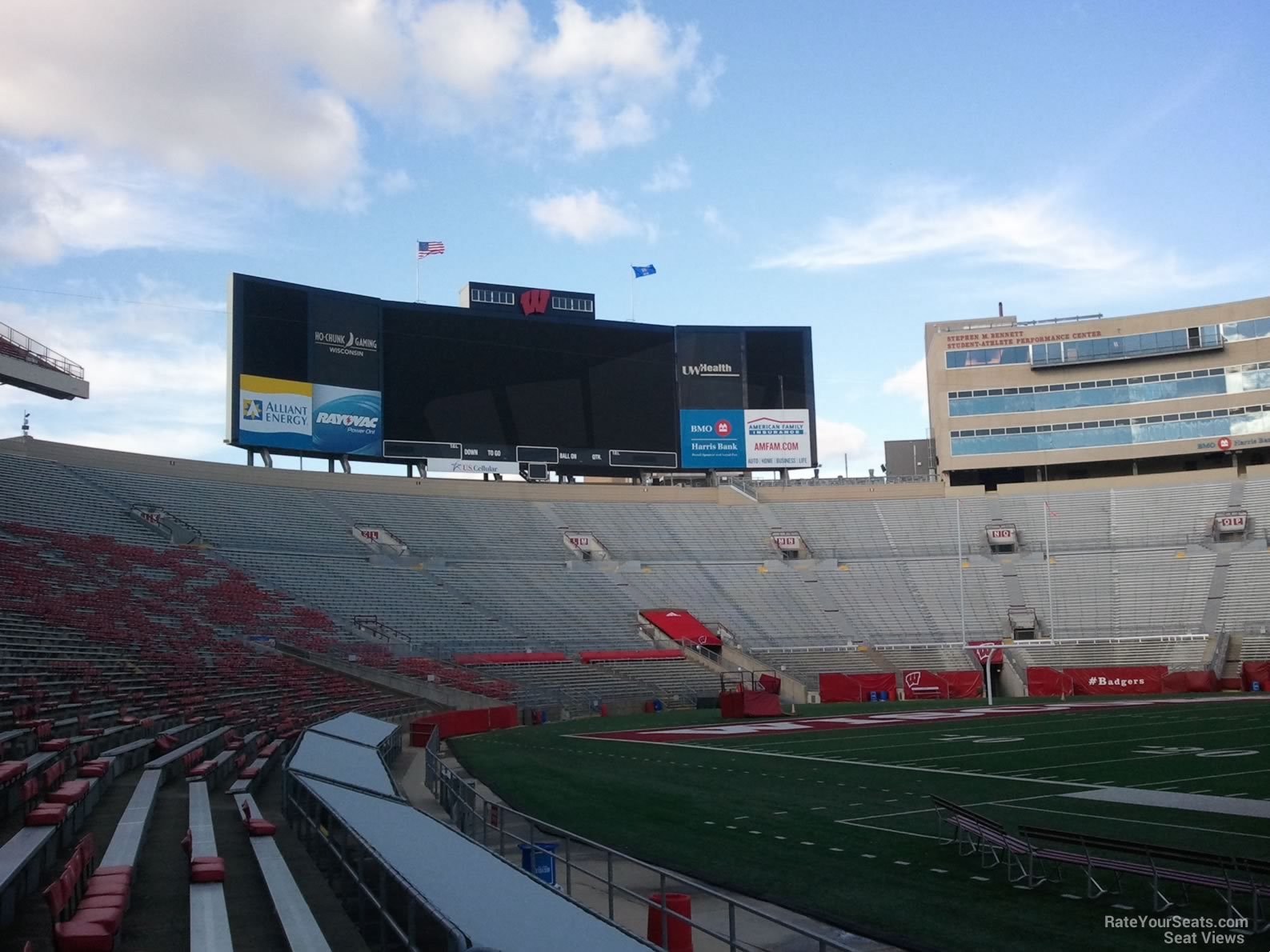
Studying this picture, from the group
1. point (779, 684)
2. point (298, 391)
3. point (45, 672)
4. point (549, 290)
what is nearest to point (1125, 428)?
point (779, 684)

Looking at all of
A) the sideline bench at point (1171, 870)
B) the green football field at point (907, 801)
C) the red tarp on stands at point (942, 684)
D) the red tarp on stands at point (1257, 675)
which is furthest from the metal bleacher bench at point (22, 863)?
the red tarp on stands at point (1257, 675)

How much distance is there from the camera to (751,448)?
184 feet

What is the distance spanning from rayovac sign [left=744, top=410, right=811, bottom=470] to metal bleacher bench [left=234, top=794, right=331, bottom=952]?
46.6 m

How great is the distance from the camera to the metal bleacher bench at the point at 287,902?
6.73 metres

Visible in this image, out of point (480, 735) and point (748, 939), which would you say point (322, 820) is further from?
point (480, 735)

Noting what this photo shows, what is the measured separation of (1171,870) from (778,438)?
46303 millimetres

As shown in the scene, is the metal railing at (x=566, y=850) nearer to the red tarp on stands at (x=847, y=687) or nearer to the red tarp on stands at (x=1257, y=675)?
the red tarp on stands at (x=847, y=687)

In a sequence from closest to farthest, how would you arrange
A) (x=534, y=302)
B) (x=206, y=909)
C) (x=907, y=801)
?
(x=206, y=909), (x=907, y=801), (x=534, y=302)

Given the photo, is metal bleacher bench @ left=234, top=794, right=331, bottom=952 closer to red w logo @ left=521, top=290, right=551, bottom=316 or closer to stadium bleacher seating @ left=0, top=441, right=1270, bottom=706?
stadium bleacher seating @ left=0, top=441, right=1270, bottom=706

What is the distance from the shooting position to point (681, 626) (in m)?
50.5

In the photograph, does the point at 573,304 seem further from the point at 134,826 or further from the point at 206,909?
the point at 206,909

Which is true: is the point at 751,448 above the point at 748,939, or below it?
above

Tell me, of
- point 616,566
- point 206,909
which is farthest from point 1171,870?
point 616,566

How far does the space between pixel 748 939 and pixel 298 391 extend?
1591 inches
